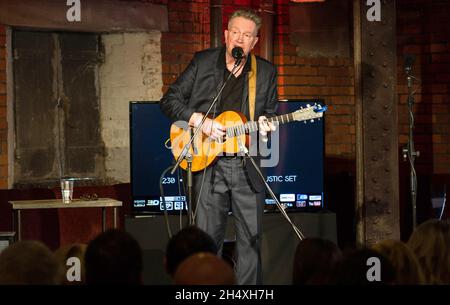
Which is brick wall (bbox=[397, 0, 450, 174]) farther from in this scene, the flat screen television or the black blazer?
the black blazer

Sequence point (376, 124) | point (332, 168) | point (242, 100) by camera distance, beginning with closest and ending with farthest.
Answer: point (242, 100), point (376, 124), point (332, 168)

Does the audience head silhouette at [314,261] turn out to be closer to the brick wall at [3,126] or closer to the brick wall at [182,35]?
the brick wall at [3,126]

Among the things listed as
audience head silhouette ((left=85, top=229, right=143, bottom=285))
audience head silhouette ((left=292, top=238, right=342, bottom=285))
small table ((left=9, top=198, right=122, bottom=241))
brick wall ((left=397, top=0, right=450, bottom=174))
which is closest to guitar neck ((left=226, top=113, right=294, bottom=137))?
small table ((left=9, top=198, right=122, bottom=241))

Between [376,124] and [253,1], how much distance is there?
7.61ft

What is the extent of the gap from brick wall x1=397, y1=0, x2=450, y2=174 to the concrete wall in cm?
296

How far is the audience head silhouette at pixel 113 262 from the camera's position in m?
3.78

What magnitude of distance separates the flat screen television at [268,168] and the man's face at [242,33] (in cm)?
164

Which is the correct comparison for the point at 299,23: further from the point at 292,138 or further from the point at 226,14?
the point at 292,138

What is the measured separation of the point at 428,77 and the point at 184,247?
6.26 meters

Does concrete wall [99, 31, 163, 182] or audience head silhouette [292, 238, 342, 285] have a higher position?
concrete wall [99, 31, 163, 182]

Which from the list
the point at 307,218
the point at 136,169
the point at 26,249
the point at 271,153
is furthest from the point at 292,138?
the point at 26,249

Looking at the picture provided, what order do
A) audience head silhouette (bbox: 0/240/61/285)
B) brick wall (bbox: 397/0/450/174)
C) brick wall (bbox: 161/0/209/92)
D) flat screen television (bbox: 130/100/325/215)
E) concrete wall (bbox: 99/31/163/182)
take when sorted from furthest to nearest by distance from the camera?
1. brick wall (bbox: 397/0/450/174)
2. brick wall (bbox: 161/0/209/92)
3. concrete wall (bbox: 99/31/163/182)
4. flat screen television (bbox: 130/100/325/215)
5. audience head silhouette (bbox: 0/240/61/285)

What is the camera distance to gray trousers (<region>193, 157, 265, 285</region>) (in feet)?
21.1

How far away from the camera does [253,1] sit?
9469mm
